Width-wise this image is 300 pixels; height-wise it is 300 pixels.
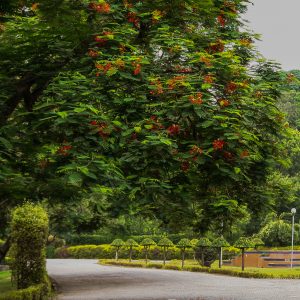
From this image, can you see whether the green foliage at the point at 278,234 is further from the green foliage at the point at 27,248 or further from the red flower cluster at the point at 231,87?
the red flower cluster at the point at 231,87

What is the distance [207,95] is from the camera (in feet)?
30.5

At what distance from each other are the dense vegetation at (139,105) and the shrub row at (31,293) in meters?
2.08

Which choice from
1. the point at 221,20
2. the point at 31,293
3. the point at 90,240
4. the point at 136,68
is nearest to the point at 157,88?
the point at 136,68

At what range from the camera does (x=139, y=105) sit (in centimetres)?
966

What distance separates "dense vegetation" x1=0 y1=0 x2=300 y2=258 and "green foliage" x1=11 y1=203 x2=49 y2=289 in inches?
89.2

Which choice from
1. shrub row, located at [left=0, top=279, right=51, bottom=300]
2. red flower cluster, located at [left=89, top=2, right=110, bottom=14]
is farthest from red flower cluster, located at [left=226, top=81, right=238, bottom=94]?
shrub row, located at [left=0, top=279, right=51, bottom=300]

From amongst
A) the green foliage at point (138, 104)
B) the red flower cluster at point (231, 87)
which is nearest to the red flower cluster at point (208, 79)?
the green foliage at point (138, 104)

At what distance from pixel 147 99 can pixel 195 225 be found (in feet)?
22.4

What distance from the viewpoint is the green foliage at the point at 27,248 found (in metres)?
14.7

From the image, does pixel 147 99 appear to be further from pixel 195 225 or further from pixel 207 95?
pixel 195 225

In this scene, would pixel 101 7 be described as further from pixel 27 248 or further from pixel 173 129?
pixel 27 248

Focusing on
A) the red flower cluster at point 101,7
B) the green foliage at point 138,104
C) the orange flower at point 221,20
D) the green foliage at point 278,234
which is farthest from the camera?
the green foliage at point 278,234

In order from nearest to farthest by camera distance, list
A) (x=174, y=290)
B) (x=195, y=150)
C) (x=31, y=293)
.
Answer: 1. (x=195, y=150)
2. (x=31, y=293)
3. (x=174, y=290)

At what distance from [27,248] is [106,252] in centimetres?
3816
